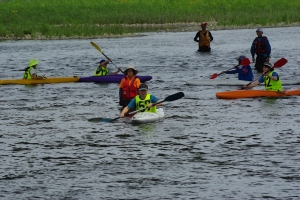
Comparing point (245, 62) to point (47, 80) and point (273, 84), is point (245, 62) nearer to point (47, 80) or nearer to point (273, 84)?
point (273, 84)

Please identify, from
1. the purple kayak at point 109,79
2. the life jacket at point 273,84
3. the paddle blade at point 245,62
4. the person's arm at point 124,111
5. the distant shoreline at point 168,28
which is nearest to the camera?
the person's arm at point 124,111

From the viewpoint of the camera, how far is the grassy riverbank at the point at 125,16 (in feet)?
176

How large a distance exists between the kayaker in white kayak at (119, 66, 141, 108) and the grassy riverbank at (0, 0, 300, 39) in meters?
33.0

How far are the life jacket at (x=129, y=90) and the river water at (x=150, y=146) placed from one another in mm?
613

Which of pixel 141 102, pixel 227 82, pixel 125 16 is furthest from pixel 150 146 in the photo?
pixel 125 16

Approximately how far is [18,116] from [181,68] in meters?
13.5

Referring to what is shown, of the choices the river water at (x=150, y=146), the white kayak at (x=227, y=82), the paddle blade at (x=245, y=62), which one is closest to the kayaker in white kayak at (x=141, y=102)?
the river water at (x=150, y=146)

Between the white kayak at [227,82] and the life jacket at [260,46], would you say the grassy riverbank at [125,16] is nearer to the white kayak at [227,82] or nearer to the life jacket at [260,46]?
the life jacket at [260,46]

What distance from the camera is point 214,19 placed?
60.7 metres

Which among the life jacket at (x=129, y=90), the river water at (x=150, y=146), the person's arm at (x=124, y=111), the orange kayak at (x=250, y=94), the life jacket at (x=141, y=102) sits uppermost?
the life jacket at (x=129, y=90)

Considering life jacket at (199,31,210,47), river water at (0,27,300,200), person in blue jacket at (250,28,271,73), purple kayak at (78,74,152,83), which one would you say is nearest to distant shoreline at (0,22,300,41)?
life jacket at (199,31,210,47)

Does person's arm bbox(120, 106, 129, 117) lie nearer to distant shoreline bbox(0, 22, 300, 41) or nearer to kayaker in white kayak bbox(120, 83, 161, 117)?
kayaker in white kayak bbox(120, 83, 161, 117)

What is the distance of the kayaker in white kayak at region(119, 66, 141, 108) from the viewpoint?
1978 centimetres

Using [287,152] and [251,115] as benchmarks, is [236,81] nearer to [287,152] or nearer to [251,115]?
[251,115]
